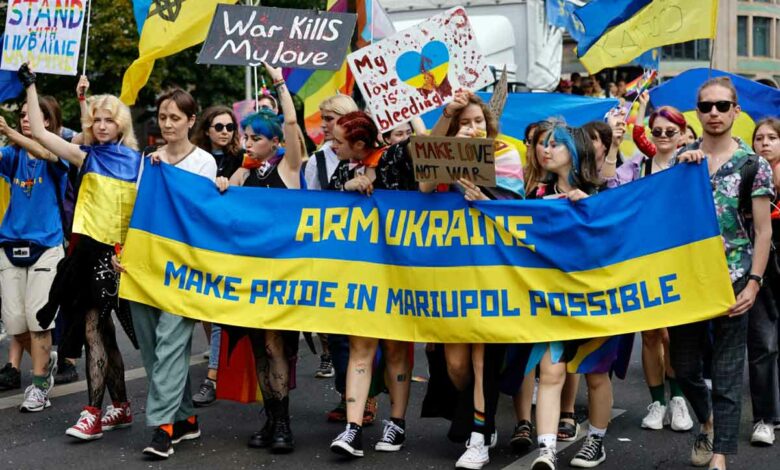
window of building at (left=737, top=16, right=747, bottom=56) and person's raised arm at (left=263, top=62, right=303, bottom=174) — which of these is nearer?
person's raised arm at (left=263, top=62, right=303, bottom=174)

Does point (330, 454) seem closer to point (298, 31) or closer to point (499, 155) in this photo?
point (499, 155)

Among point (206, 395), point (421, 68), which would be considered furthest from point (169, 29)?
point (206, 395)

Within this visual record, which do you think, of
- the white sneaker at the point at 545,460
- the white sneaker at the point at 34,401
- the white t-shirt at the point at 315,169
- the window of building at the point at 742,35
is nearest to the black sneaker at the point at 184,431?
the white sneaker at the point at 34,401

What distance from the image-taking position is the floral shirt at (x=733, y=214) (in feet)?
17.4

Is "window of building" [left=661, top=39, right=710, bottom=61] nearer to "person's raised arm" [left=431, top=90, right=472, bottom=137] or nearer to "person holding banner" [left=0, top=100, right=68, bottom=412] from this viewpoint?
"person holding banner" [left=0, top=100, right=68, bottom=412]

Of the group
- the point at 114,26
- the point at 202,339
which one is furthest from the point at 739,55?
the point at 202,339

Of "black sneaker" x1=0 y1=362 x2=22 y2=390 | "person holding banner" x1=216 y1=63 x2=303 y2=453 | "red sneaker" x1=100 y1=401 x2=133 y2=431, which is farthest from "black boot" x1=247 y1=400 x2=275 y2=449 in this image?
"black sneaker" x1=0 y1=362 x2=22 y2=390

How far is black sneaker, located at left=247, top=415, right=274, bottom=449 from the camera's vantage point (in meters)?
6.03

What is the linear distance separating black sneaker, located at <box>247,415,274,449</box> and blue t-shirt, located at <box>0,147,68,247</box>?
2.17m

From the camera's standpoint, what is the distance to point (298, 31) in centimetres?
632

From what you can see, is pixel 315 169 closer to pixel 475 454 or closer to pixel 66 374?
pixel 475 454

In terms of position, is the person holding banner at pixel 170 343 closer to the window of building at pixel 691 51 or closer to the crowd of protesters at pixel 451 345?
the crowd of protesters at pixel 451 345

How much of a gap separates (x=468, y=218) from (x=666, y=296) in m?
1.09

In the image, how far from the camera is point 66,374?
7895 millimetres
